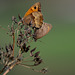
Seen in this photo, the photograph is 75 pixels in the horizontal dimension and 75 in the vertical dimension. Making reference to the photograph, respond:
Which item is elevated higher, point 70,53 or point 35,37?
point 35,37

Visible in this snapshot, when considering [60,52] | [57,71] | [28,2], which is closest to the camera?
[57,71]

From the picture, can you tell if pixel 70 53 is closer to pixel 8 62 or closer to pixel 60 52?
pixel 60 52

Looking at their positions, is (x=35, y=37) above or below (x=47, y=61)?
above

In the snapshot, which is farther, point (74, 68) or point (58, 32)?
point (58, 32)

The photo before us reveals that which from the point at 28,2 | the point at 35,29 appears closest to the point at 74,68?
the point at 35,29

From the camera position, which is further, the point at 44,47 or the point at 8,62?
the point at 44,47

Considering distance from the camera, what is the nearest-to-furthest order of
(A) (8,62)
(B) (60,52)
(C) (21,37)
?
(A) (8,62), (C) (21,37), (B) (60,52)

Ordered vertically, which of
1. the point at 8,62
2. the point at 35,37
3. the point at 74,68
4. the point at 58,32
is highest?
the point at 35,37

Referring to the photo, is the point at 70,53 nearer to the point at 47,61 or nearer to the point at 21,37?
the point at 47,61

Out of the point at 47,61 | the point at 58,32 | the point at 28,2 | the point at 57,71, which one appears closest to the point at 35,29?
the point at 57,71
